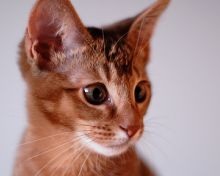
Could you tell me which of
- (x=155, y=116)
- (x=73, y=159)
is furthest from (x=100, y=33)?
(x=155, y=116)

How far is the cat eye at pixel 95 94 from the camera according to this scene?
924 millimetres

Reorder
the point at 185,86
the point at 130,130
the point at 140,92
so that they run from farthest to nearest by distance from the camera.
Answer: the point at 185,86 < the point at 140,92 < the point at 130,130

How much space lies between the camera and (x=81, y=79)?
3.06ft

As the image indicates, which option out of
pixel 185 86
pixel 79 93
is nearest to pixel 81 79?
pixel 79 93

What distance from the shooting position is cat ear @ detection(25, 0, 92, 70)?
0.86m

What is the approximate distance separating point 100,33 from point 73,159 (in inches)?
13.0

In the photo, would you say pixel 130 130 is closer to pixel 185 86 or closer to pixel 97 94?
pixel 97 94

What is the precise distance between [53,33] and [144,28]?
0.89 ft

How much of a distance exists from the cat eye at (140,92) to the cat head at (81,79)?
1 cm

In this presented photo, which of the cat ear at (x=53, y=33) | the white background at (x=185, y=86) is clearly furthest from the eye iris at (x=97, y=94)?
the white background at (x=185, y=86)

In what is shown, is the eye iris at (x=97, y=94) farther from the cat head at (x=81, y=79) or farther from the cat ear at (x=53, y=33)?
the cat ear at (x=53, y=33)

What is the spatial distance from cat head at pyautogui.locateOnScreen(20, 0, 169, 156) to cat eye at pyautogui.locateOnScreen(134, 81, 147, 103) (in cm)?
1

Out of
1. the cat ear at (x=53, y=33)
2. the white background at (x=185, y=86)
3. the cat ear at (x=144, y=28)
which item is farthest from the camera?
the white background at (x=185, y=86)

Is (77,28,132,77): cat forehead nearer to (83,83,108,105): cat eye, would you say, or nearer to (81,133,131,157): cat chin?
(83,83,108,105): cat eye
